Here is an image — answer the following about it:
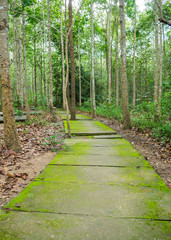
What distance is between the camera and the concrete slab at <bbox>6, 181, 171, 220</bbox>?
196 cm

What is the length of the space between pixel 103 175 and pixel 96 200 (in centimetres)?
82

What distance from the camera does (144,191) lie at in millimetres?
2436

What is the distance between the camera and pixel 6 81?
412 cm

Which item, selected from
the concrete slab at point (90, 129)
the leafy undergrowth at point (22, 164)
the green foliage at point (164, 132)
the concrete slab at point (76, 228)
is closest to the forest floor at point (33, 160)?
the leafy undergrowth at point (22, 164)

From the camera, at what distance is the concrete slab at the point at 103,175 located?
8.95ft

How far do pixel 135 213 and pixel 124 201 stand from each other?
26cm

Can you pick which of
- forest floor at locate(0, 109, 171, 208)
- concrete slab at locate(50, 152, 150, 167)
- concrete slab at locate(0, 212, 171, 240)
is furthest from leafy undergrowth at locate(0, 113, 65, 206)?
concrete slab at locate(0, 212, 171, 240)

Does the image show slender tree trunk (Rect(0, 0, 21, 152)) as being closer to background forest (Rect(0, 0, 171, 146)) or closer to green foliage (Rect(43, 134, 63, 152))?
green foliage (Rect(43, 134, 63, 152))

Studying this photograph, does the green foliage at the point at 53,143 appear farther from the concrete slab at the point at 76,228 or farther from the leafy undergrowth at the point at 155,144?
the concrete slab at the point at 76,228

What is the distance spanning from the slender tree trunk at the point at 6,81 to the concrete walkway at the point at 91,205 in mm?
1478

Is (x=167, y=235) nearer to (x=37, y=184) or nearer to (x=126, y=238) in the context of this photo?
(x=126, y=238)

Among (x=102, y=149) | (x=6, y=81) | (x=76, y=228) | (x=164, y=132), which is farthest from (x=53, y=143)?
(x=76, y=228)

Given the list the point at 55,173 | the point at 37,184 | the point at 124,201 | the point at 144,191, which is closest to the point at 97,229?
the point at 124,201

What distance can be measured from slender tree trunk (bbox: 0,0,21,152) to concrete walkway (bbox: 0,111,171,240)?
1.48m
